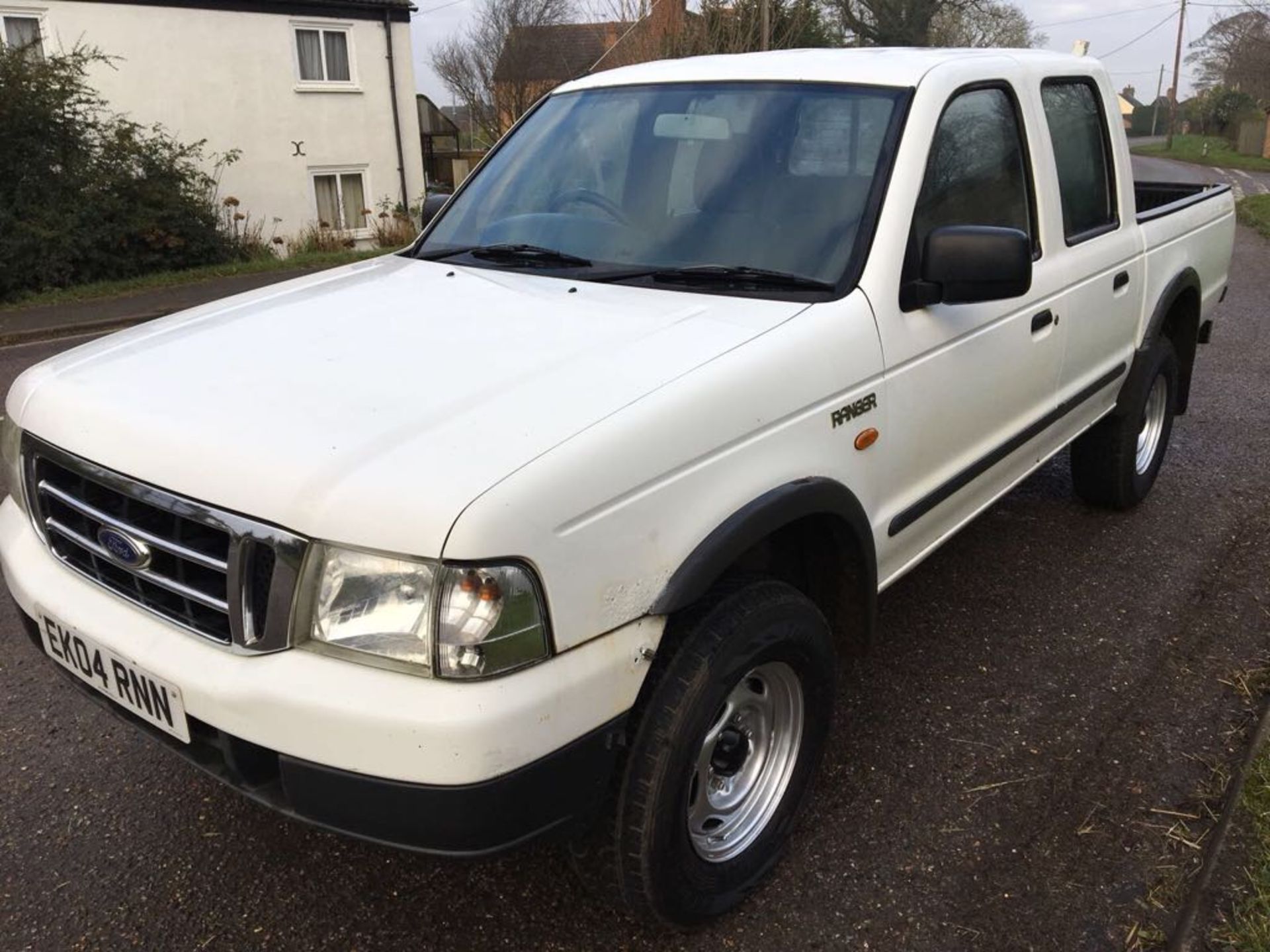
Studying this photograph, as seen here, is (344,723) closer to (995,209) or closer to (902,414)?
(902,414)

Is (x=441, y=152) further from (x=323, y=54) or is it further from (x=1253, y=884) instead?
(x=1253, y=884)

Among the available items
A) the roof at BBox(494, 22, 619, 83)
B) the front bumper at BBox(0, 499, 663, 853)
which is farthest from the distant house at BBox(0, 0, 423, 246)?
the front bumper at BBox(0, 499, 663, 853)

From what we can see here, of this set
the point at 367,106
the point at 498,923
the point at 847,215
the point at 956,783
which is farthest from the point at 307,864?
the point at 367,106

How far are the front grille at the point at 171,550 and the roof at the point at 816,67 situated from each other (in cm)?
215

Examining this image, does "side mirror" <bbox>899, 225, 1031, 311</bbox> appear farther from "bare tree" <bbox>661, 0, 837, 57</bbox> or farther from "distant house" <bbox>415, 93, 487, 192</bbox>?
"distant house" <bbox>415, 93, 487, 192</bbox>

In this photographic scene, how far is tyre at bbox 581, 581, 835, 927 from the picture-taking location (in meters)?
2.09

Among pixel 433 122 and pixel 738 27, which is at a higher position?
pixel 738 27

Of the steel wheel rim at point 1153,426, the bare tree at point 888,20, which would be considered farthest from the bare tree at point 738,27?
the bare tree at point 888,20

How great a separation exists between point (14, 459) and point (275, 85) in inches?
763

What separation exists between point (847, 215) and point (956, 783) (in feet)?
5.24

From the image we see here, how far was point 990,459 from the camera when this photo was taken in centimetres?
331

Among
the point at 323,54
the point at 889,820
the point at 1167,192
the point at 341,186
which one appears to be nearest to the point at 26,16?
the point at 323,54

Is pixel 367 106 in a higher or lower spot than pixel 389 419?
higher

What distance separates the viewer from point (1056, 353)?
11.8 ft
